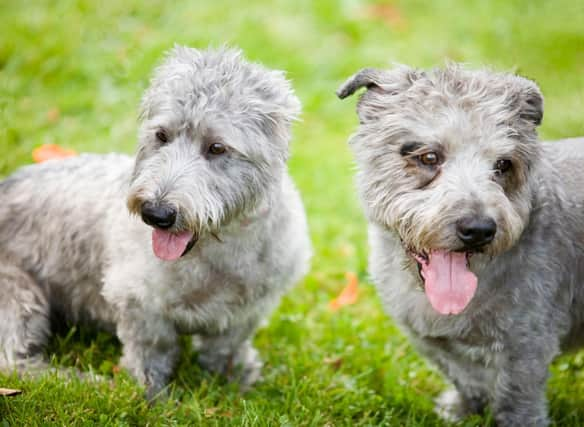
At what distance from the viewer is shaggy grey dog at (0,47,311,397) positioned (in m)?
4.33

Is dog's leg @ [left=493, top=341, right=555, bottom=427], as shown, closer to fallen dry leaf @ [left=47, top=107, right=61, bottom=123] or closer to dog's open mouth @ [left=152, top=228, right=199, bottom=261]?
dog's open mouth @ [left=152, top=228, right=199, bottom=261]

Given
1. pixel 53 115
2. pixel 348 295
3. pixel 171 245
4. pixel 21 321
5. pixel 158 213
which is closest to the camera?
pixel 158 213

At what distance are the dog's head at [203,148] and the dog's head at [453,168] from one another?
69 centimetres

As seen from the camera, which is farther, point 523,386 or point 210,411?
point 210,411

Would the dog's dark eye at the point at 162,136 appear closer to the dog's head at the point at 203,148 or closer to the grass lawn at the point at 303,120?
the dog's head at the point at 203,148

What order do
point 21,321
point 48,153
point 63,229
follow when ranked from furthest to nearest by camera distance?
1. point 48,153
2. point 63,229
3. point 21,321

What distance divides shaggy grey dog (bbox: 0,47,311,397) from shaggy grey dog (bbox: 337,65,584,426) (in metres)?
0.66

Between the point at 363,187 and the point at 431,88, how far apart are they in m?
0.69

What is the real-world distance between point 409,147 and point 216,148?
1.12m

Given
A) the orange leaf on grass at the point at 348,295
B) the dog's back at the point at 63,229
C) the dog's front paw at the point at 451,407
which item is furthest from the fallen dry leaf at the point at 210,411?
the orange leaf on grass at the point at 348,295

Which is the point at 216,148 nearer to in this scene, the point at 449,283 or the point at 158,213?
the point at 158,213

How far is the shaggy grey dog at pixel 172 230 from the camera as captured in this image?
4328mm

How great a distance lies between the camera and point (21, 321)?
4.98 m

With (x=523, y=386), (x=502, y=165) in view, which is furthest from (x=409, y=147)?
(x=523, y=386)
